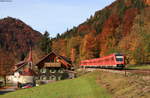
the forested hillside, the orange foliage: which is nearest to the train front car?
the forested hillside

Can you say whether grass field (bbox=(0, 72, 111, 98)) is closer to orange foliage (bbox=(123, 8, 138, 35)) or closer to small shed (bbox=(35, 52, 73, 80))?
small shed (bbox=(35, 52, 73, 80))

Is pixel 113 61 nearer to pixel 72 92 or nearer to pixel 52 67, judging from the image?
pixel 72 92

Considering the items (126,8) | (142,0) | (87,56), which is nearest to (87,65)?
(87,56)

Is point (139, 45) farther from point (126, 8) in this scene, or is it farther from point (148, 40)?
point (126, 8)

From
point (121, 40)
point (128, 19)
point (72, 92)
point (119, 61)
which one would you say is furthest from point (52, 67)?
point (128, 19)

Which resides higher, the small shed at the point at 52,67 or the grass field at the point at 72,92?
the small shed at the point at 52,67

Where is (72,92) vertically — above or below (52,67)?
below

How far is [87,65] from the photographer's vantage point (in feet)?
261

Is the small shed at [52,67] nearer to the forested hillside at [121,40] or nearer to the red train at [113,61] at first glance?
the forested hillside at [121,40]

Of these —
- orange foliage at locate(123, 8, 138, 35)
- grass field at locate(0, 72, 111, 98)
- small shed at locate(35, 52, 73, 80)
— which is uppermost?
orange foliage at locate(123, 8, 138, 35)

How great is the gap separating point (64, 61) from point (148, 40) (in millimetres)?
23686

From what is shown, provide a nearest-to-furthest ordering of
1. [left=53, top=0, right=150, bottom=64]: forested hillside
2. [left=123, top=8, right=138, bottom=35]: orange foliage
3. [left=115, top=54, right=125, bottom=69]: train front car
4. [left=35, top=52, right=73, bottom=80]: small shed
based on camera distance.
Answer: [left=115, top=54, right=125, bottom=69]: train front car, [left=53, top=0, right=150, bottom=64]: forested hillside, [left=35, top=52, right=73, bottom=80]: small shed, [left=123, top=8, right=138, bottom=35]: orange foliage

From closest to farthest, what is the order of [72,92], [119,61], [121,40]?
1. [72,92]
2. [119,61]
3. [121,40]

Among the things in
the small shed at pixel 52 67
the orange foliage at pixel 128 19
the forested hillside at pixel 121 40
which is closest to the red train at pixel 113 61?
the forested hillside at pixel 121 40
